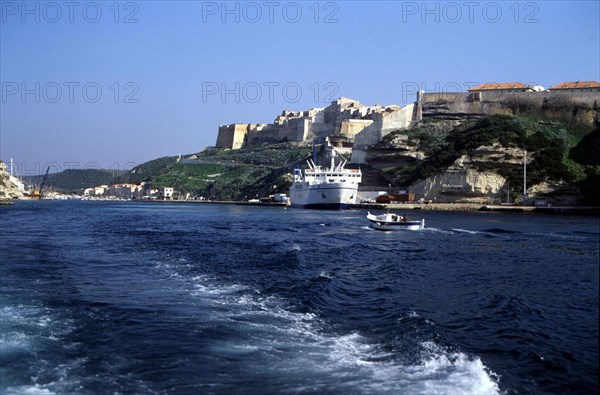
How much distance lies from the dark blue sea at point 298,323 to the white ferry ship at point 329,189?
1751 inches

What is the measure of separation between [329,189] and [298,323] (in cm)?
5588

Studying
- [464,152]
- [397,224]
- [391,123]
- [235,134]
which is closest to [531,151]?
[464,152]

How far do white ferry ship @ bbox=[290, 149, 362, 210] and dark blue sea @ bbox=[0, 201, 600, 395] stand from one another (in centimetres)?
4447

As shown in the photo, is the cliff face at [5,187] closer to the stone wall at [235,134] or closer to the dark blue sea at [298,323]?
the stone wall at [235,134]

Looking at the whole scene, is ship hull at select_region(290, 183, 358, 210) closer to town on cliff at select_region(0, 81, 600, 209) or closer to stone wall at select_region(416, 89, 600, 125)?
Answer: town on cliff at select_region(0, 81, 600, 209)

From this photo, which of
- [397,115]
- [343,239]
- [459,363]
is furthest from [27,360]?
[397,115]

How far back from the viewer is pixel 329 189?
66438mm

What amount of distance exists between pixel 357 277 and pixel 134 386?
9.93 meters

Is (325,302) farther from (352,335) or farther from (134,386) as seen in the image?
(134,386)

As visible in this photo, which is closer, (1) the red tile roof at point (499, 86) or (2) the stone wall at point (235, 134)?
(1) the red tile roof at point (499, 86)

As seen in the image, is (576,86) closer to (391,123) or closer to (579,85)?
(579,85)

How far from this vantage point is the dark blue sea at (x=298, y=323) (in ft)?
24.6

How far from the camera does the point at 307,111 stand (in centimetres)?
15188

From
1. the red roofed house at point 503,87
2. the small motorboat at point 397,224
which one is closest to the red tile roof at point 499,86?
the red roofed house at point 503,87
